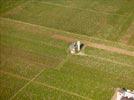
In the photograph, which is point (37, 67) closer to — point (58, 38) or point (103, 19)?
point (58, 38)

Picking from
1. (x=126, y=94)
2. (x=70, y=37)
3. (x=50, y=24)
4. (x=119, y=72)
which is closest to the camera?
(x=126, y=94)

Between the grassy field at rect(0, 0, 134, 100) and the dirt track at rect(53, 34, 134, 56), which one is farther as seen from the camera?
the dirt track at rect(53, 34, 134, 56)

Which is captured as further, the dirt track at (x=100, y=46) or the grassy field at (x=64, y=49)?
the dirt track at (x=100, y=46)

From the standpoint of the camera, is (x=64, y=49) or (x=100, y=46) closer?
(x=64, y=49)

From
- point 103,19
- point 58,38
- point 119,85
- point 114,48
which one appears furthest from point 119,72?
point 103,19

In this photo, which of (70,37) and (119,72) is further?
(70,37)

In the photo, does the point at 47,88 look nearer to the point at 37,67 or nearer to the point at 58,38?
the point at 37,67

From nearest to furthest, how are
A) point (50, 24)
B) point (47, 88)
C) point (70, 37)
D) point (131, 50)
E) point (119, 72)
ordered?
point (47, 88) < point (119, 72) < point (131, 50) < point (70, 37) < point (50, 24)
